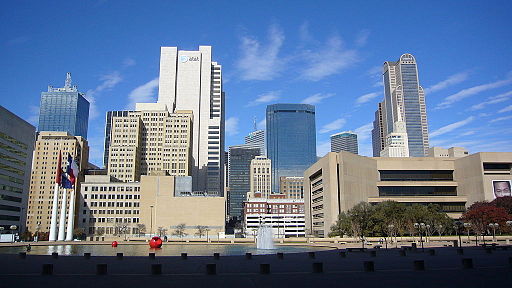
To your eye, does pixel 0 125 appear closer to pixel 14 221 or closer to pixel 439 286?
pixel 14 221

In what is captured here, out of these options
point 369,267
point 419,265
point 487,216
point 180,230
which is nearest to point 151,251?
point 369,267

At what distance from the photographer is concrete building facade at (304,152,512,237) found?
11644cm

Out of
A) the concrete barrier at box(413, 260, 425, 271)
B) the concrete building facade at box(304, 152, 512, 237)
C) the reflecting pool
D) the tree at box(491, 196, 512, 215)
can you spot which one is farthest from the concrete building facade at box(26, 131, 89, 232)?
the concrete barrier at box(413, 260, 425, 271)

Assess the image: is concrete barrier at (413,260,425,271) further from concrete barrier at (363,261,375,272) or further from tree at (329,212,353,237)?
tree at (329,212,353,237)

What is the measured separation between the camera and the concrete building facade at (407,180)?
116438mm

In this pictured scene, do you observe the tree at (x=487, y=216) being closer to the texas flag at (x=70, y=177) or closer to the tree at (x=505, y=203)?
the tree at (x=505, y=203)

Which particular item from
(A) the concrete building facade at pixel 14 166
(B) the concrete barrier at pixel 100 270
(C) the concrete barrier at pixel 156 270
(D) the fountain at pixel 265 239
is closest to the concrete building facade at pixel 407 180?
(D) the fountain at pixel 265 239

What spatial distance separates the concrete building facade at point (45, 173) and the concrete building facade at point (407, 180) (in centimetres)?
11576

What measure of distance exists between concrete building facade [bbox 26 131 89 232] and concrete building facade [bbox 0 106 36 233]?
152ft

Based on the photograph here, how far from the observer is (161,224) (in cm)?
14738

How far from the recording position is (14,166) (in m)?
128

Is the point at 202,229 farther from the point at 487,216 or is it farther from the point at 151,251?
the point at 151,251

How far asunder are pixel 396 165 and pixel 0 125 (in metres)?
116

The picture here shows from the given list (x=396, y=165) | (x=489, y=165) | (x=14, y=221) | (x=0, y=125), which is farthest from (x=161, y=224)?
(x=489, y=165)
